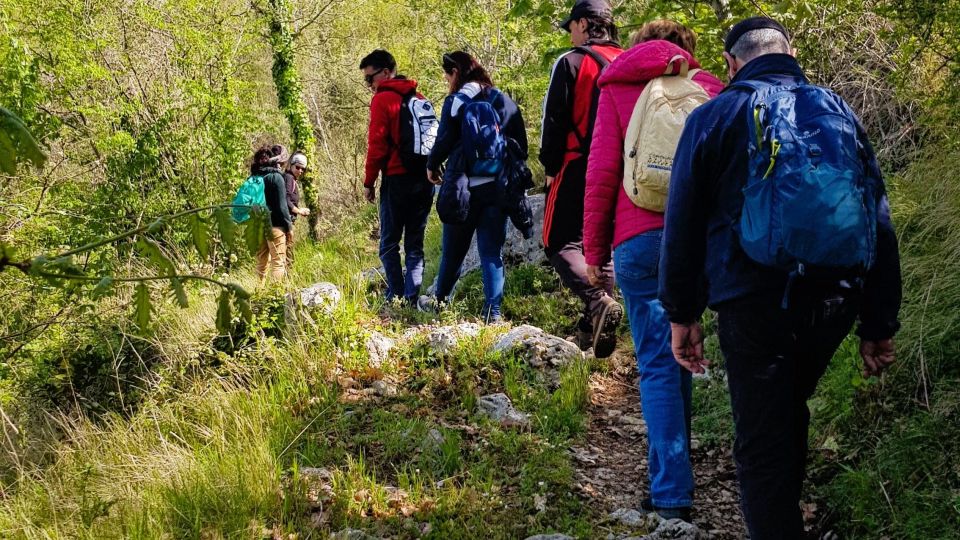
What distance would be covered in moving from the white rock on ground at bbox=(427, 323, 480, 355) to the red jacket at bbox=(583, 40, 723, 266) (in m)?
2.22

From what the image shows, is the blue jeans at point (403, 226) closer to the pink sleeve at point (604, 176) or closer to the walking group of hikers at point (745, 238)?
the walking group of hikers at point (745, 238)

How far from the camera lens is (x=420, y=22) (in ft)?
59.8

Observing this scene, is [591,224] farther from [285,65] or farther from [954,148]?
[285,65]

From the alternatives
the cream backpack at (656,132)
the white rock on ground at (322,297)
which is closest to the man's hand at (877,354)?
the cream backpack at (656,132)

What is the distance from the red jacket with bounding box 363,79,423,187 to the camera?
23.3 feet

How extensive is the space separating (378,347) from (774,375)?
364 cm

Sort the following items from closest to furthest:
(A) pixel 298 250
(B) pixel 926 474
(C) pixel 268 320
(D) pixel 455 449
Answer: (B) pixel 926 474, (D) pixel 455 449, (C) pixel 268 320, (A) pixel 298 250

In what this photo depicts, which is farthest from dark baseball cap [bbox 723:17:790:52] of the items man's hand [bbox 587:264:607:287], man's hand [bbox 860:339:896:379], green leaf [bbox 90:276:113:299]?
green leaf [bbox 90:276:113:299]

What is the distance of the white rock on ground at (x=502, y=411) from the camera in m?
4.84

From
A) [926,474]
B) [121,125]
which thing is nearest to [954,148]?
[926,474]

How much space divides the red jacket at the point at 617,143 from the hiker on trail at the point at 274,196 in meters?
6.07

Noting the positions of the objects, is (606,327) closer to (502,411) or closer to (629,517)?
(502,411)

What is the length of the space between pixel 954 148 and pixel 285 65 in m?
11.8

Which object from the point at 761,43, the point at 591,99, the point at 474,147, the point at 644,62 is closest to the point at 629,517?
the point at 644,62
